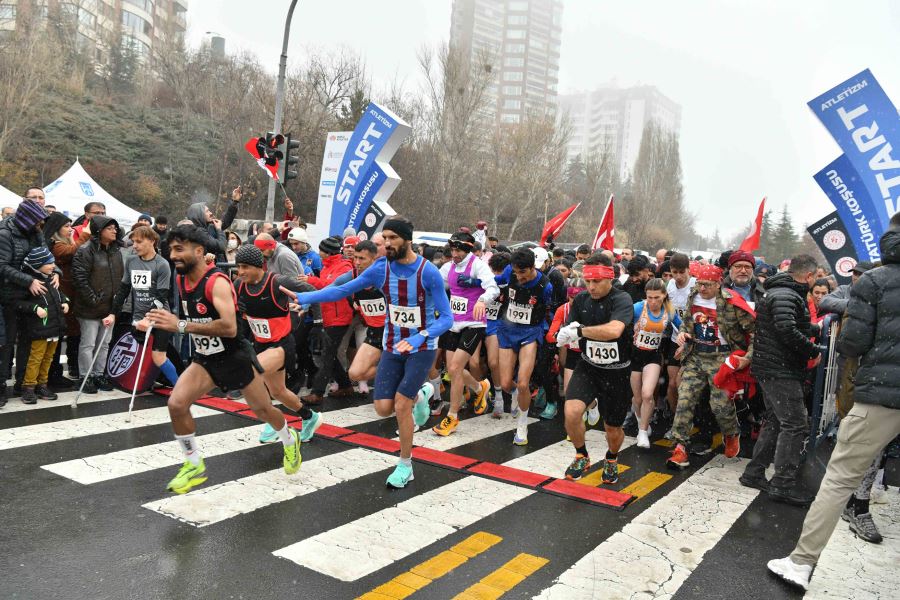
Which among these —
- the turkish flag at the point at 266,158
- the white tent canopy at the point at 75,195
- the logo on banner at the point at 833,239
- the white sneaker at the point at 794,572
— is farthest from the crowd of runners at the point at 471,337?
the white tent canopy at the point at 75,195

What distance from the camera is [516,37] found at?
503 ft

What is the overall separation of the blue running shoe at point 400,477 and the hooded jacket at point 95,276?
496 cm

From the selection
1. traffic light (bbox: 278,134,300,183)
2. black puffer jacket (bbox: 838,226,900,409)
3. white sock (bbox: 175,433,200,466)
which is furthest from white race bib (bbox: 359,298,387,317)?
traffic light (bbox: 278,134,300,183)

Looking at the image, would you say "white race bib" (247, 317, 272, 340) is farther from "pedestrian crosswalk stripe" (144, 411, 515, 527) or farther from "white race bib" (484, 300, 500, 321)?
"white race bib" (484, 300, 500, 321)

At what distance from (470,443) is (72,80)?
47.5m

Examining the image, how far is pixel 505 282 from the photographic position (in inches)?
340

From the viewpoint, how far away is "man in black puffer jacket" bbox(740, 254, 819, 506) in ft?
19.8

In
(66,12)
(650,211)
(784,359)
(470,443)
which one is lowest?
(470,443)

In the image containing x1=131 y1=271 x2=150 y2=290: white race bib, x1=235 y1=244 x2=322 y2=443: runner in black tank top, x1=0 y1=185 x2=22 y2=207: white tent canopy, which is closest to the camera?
x1=235 y1=244 x2=322 y2=443: runner in black tank top

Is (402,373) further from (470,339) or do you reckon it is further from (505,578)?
(505,578)

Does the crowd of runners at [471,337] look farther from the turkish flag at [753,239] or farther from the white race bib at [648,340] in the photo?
the turkish flag at [753,239]

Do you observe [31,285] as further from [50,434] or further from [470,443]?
[470,443]

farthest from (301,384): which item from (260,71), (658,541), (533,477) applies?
(260,71)

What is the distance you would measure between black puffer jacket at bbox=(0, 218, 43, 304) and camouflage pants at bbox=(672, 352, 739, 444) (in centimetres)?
732
